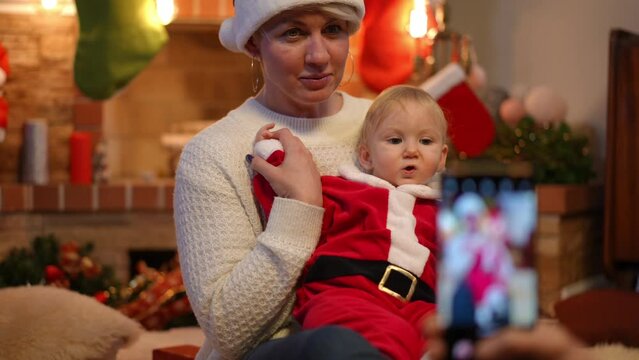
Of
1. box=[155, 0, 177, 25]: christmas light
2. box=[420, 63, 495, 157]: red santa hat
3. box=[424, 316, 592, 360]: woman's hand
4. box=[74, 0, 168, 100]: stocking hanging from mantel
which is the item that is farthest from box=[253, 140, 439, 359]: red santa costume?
box=[155, 0, 177, 25]: christmas light

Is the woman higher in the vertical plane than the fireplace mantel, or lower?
higher

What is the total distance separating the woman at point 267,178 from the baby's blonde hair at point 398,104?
0.28 feet

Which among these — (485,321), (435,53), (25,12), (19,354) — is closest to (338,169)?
(485,321)

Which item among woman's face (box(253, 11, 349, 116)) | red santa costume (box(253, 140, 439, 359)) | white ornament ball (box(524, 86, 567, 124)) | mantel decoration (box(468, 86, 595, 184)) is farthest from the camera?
white ornament ball (box(524, 86, 567, 124))

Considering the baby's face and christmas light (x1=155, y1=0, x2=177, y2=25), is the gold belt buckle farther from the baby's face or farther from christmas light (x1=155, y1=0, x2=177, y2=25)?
christmas light (x1=155, y1=0, x2=177, y2=25)

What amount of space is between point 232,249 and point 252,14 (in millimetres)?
376

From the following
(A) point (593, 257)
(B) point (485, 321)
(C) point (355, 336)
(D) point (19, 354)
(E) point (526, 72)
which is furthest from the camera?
(E) point (526, 72)

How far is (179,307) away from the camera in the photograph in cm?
319

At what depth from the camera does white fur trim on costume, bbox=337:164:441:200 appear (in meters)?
1.53

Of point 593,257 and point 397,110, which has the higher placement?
point 397,110

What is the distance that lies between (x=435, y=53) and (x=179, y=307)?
139 cm

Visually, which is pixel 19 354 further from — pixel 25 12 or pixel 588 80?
pixel 588 80

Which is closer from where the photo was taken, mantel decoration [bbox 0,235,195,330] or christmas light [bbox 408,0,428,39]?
mantel decoration [bbox 0,235,195,330]

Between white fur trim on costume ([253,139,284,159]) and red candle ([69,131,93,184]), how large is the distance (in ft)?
7.70
